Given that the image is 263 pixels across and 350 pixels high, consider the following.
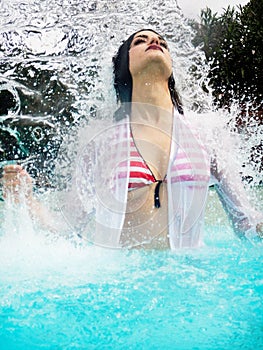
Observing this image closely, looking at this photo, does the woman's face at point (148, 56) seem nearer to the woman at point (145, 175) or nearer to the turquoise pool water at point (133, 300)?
the woman at point (145, 175)

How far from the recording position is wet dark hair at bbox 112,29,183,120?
2.32m

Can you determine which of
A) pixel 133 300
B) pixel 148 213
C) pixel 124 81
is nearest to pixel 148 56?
pixel 124 81

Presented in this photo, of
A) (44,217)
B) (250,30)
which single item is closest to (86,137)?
(44,217)

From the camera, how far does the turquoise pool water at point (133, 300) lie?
3.92 ft

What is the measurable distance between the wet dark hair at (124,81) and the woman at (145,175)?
0.8 inches

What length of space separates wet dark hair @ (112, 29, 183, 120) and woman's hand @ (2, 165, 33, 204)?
0.47 metres

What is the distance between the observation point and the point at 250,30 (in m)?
12.1

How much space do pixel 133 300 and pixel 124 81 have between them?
118cm

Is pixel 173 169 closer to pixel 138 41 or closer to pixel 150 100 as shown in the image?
pixel 150 100

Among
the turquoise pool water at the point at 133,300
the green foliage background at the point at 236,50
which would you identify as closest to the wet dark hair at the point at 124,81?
the turquoise pool water at the point at 133,300

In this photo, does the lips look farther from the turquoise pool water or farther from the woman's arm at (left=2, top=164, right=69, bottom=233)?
the turquoise pool water

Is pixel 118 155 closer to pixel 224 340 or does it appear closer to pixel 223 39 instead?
pixel 224 340

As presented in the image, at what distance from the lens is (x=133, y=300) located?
Result: 1.43 meters

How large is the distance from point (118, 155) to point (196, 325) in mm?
1006
